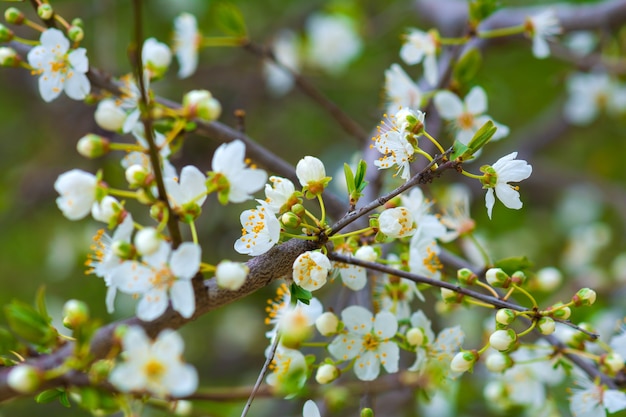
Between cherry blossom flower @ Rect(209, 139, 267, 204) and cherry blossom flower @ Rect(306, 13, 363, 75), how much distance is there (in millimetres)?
1950

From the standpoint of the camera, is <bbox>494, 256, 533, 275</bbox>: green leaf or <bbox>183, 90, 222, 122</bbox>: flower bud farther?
<bbox>494, 256, 533, 275</bbox>: green leaf

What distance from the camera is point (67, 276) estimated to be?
9.32 ft

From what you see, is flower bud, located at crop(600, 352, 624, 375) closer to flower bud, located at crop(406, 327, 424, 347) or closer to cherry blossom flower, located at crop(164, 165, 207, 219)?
flower bud, located at crop(406, 327, 424, 347)

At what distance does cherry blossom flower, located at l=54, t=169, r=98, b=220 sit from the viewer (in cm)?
91

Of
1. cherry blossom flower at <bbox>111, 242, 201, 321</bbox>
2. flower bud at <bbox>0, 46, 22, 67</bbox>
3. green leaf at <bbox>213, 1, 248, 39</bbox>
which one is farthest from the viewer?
green leaf at <bbox>213, 1, 248, 39</bbox>

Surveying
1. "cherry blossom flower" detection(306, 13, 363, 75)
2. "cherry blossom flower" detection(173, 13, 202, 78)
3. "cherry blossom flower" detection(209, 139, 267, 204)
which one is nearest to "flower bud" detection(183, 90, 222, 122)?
"cherry blossom flower" detection(209, 139, 267, 204)

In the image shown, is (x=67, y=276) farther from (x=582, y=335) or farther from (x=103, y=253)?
(x=582, y=335)

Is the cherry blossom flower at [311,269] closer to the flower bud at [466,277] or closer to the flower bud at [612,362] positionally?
the flower bud at [466,277]

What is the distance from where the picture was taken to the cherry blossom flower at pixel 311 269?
0.93 metres

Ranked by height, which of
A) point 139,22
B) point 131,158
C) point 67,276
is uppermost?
point 139,22

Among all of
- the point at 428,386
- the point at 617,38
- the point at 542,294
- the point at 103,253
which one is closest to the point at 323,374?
the point at 428,386

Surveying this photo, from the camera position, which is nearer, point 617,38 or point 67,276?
point 617,38

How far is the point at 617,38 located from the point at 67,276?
96.1 inches

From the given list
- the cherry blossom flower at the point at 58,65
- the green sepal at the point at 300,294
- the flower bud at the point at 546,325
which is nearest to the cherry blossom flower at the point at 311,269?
the green sepal at the point at 300,294
